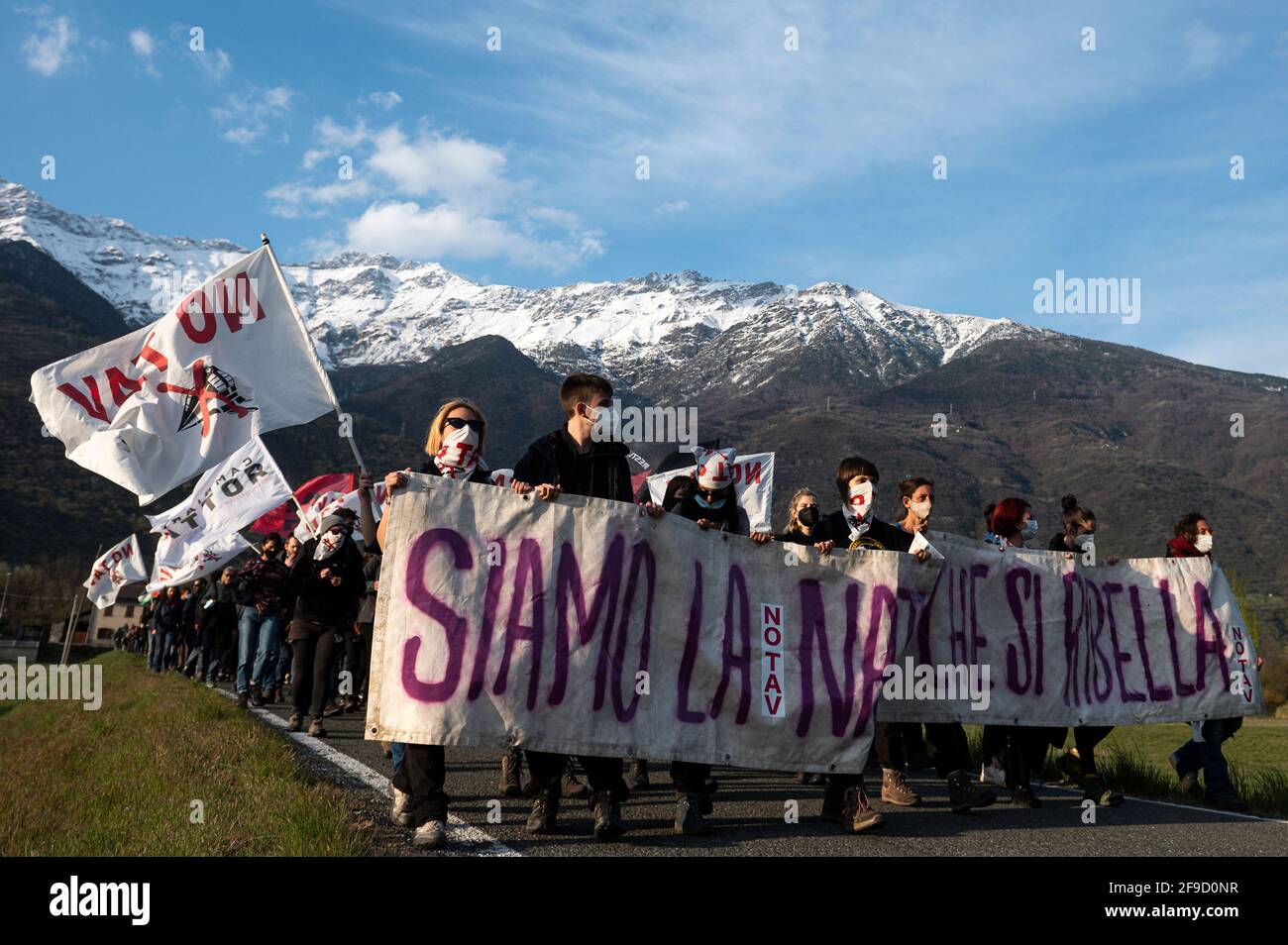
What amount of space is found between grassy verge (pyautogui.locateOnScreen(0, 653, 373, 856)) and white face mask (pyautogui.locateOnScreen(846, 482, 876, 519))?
3591 mm

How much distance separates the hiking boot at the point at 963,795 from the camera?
22.4 feet

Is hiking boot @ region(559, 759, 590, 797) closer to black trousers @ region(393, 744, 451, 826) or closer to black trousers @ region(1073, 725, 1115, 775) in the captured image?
black trousers @ region(393, 744, 451, 826)

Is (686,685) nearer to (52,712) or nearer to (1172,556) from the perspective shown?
(1172,556)

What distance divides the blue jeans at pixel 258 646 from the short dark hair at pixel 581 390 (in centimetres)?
865

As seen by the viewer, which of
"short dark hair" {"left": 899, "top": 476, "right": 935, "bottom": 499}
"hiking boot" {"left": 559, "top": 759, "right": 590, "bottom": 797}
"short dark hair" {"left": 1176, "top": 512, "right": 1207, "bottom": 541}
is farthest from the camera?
"short dark hair" {"left": 1176, "top": 512, "right": 1207, "bottom": 541}

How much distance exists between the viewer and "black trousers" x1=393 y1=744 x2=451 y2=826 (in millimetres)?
5184

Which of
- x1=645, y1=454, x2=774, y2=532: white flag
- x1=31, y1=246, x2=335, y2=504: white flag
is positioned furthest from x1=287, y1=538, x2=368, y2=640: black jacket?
x1=645, y1=454, x2=774, y2=532: white flag

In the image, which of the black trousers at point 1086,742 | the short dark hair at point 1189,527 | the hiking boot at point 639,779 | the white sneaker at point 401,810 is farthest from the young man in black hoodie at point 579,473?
the short dark hair at point 1189,527

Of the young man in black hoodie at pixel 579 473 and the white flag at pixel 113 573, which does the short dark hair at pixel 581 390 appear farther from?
the white flag at pixel 113 573

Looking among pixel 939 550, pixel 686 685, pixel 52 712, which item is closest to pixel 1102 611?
pixel 939 550

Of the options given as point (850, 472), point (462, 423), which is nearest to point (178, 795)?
point (462, 423)

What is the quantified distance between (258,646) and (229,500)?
17.3 feet

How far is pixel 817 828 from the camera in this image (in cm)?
611
